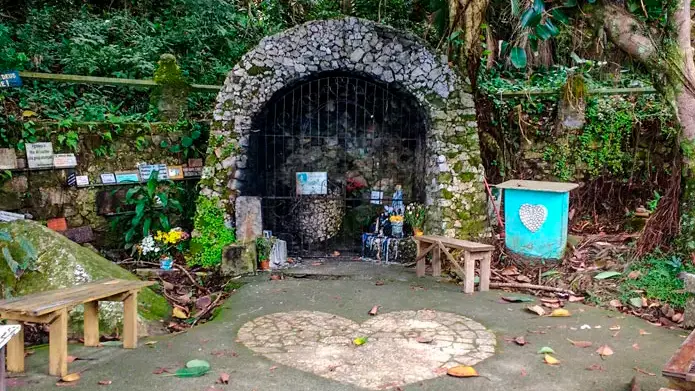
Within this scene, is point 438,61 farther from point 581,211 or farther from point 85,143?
point 85,143

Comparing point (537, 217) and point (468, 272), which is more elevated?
point (537, 217)

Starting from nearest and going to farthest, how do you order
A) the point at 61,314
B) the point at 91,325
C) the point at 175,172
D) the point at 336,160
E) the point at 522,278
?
the point at 61,314 < the point at 91,325 < the point at 522,278 < the point at 175,172 < the point at 336,160

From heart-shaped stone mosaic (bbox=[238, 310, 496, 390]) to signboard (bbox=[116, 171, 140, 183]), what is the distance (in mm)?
3229

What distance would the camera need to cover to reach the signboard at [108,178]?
696 cm

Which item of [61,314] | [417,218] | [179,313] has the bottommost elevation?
[179,313]

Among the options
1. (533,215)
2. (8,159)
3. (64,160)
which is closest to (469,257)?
(533,215)

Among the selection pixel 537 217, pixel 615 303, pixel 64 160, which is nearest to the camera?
pixel 615 303

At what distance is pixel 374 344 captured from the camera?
14.1 ft

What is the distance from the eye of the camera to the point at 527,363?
3.89 meters

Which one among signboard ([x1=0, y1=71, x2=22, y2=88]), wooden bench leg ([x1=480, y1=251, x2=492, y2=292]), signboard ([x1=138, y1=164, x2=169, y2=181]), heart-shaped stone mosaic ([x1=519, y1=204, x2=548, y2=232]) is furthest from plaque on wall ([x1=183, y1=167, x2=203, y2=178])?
heart-shaped stone mosaic ([x1=519, y1=204, x2=548, y2=232])

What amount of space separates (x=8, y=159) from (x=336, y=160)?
13.4 feet

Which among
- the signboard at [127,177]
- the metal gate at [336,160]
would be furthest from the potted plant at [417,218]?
the signboard at [127,177]

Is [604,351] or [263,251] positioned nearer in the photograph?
[604,351]

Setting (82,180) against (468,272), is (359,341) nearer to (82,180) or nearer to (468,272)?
(468,272)
